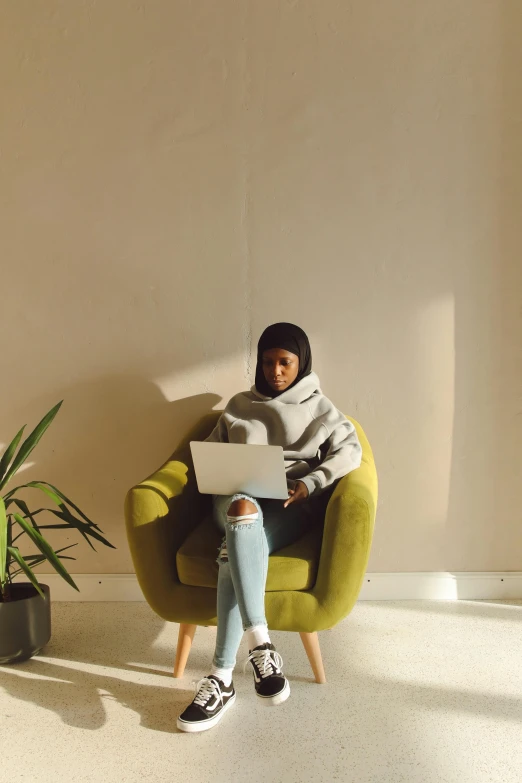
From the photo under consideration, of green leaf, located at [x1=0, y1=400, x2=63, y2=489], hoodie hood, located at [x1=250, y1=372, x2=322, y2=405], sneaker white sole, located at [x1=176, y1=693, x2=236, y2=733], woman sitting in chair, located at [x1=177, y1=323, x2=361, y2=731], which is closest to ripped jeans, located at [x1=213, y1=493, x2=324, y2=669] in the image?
woman sitting in chair, located at [x1=177, y1=323, x2=361, y2=731]

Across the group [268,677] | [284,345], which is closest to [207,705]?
[268,677]

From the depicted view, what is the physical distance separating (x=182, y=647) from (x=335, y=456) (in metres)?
0.78

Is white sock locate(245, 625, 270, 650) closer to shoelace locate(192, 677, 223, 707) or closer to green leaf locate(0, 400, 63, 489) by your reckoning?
shoelace locate(192, 677, 223, 707)

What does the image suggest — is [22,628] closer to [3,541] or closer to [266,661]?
[3,541]

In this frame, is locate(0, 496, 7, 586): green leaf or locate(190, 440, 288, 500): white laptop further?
locate(0, 496, 7, 586): green leaf

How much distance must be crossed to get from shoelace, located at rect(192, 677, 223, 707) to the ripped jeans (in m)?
0.06

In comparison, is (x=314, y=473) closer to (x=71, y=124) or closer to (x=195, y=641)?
(x=195, y=641)

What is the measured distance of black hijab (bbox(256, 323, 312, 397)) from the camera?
98.4 inches

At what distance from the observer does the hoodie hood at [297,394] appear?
8.23 feet

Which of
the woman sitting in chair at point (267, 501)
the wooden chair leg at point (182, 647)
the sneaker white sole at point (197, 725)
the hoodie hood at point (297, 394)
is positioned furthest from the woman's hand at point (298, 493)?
the sneaker white sole at point (197, 725)

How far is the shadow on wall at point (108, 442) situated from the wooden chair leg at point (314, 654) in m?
1.01

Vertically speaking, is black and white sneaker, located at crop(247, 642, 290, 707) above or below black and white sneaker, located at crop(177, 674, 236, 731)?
above

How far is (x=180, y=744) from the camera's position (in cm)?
193

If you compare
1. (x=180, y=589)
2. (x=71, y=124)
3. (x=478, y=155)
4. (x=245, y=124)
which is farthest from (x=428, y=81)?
(x=180, y=589)
